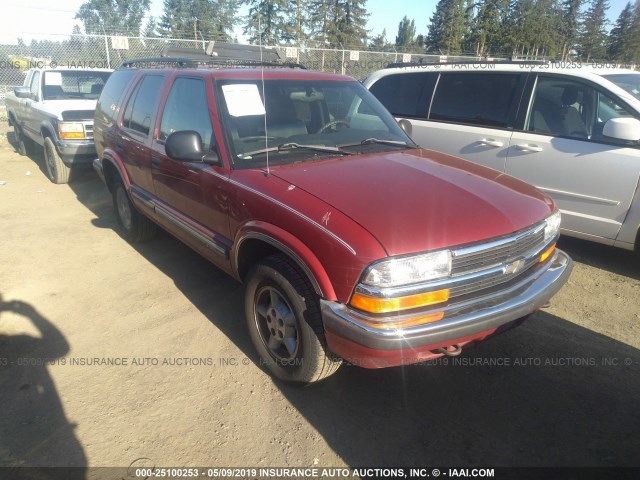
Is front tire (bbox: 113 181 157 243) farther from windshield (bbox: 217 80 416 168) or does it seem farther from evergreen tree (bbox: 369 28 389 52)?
evergreen tree (bbox: 369 28 389 52)

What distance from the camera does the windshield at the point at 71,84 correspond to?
792cm

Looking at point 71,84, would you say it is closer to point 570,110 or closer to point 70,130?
point 70,130

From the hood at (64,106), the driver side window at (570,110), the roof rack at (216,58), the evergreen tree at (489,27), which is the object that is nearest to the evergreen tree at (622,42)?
the evergreen tree at (489,27)

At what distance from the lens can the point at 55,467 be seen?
2.21 metres

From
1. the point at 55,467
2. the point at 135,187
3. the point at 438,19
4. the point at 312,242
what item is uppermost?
the point at 438,19

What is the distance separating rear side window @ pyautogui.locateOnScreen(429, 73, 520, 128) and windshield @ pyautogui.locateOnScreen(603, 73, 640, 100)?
0.89 meters

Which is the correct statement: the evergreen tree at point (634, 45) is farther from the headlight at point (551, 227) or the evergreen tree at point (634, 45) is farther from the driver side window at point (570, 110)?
the headlight at point (551, 227)

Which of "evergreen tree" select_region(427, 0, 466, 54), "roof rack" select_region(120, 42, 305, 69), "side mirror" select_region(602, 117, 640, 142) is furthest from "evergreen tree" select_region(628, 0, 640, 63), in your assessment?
"roof rack" select_region(120, 42, 305, 69)

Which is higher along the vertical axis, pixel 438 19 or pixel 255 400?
pixel 438 19

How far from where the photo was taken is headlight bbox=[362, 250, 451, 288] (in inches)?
81.1

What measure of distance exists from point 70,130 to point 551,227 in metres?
6.98

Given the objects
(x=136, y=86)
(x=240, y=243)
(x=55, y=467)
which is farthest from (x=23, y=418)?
(x=136, y=86)

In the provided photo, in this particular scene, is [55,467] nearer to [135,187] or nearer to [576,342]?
[135,187]

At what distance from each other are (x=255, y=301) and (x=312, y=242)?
847 millimetres
